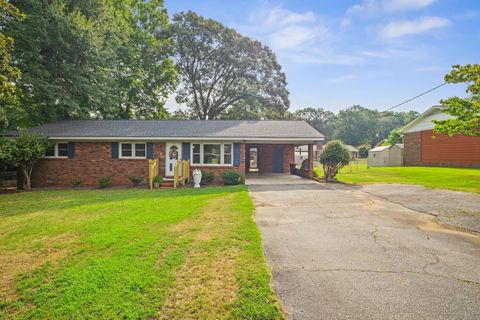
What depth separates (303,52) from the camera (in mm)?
14789

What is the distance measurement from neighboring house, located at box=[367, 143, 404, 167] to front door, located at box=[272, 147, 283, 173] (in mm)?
17441

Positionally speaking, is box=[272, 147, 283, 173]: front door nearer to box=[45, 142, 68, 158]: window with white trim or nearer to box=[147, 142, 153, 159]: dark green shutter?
box=[147, 142, 153, 159]: dark green shutter

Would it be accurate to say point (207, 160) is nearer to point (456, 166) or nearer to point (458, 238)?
point (458, 238)

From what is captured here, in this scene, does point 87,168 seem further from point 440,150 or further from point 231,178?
point 440,150

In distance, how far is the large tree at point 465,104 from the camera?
8477 mm

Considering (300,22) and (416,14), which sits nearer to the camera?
(300,22)

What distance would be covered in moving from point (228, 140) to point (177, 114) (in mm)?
21311

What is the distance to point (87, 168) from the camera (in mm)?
14312

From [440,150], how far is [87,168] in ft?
94.3

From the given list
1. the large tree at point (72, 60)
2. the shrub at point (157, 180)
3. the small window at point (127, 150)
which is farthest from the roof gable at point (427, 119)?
the large tree at point (72, 60)

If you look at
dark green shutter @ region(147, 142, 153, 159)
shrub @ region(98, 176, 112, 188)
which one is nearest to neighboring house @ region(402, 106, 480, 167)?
dark green shutter @ region(147, 142, 153, 159)

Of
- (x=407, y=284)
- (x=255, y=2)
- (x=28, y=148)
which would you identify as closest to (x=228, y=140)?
(x=255, y=2)

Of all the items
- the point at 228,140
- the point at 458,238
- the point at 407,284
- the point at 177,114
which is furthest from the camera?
the point at 177,114

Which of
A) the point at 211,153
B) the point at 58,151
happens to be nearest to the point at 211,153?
the point at 211,153
